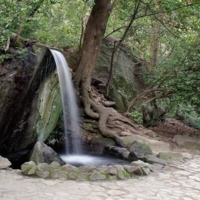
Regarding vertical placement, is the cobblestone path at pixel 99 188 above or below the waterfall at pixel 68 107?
below

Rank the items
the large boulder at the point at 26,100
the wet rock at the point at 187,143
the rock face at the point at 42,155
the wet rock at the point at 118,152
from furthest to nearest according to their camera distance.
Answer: the wet rock at the point at 187,143 → the wet rock at the point at 118,152 → the large boulder at the point at 26,100 → the rock face at the point at 42,155

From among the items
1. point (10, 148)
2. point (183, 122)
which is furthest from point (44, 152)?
point (183, 122)

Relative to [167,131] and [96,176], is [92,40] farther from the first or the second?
[96,176]

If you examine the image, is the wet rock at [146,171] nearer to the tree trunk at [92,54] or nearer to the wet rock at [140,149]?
the wet rock at [140,149]

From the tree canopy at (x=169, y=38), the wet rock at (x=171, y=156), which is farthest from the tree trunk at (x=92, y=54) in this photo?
the wet rock at (x=171, y=156)

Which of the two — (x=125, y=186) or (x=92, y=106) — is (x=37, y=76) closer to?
(x=92, y=106)

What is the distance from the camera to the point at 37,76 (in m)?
6.37

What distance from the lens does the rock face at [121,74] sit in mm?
10758

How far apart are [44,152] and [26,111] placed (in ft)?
5.73

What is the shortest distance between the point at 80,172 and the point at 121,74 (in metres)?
7.70

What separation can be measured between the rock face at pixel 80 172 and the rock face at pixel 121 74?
6.18m

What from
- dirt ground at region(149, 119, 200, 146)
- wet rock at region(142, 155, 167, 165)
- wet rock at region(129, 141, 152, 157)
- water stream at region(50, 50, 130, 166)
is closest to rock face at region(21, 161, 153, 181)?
wet rock at region(142, 155, 167, 165)

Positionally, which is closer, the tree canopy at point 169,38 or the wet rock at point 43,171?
the wet rock at point 43,171

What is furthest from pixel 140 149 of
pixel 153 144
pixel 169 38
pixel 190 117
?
pixel 190 117
